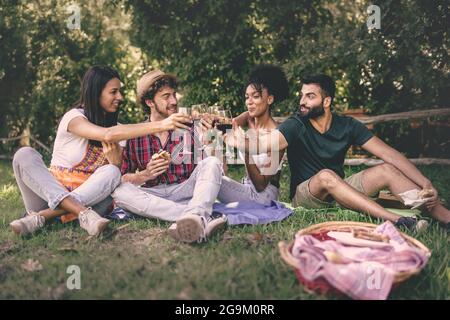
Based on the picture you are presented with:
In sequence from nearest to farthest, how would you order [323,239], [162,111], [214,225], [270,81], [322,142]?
[323,239]
[214,225]
[162,111]
[322,142]
[270,81]

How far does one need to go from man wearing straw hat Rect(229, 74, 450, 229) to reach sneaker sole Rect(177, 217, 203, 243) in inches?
34.1

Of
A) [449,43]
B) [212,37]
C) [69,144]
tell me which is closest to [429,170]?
[449,43]

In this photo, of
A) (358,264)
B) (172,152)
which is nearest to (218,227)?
(172,152)

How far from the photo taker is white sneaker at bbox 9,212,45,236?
4004 mm

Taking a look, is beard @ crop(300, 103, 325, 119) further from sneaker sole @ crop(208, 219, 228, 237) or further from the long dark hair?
the long dark hair

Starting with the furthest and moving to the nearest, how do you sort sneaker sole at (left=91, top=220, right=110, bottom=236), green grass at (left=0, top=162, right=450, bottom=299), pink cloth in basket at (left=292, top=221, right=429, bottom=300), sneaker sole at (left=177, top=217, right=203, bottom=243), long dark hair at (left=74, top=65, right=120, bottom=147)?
long dark hair at (left=74, top=65, right=120, bottom=147), sneaker sole at (left=91, top=220, right=110, bottom=236), sneaker sole at (left=177, top=217, right=203, bottom=243), green grass at (left=0, top=162, right=450, bottom=299), pink cloth in basket at (left=292, top=221, right=429, bottom=300)

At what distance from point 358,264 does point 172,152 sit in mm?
2289

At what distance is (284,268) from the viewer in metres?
3.17

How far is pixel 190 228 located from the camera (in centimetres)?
367

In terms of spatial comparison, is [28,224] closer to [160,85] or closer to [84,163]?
[84,163]

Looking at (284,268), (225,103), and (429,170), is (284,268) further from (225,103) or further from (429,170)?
(225,103)

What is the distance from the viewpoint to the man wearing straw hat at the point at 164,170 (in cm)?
423

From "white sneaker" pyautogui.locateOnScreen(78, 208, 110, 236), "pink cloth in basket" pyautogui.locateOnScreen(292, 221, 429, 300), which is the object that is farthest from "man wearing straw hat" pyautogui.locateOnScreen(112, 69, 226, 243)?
"pink cloth in basket" pyautogui.locateOnScreen(292, 221, 429, 300)

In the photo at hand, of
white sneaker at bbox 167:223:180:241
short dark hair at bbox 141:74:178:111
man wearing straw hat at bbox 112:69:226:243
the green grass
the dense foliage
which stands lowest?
the green grass
